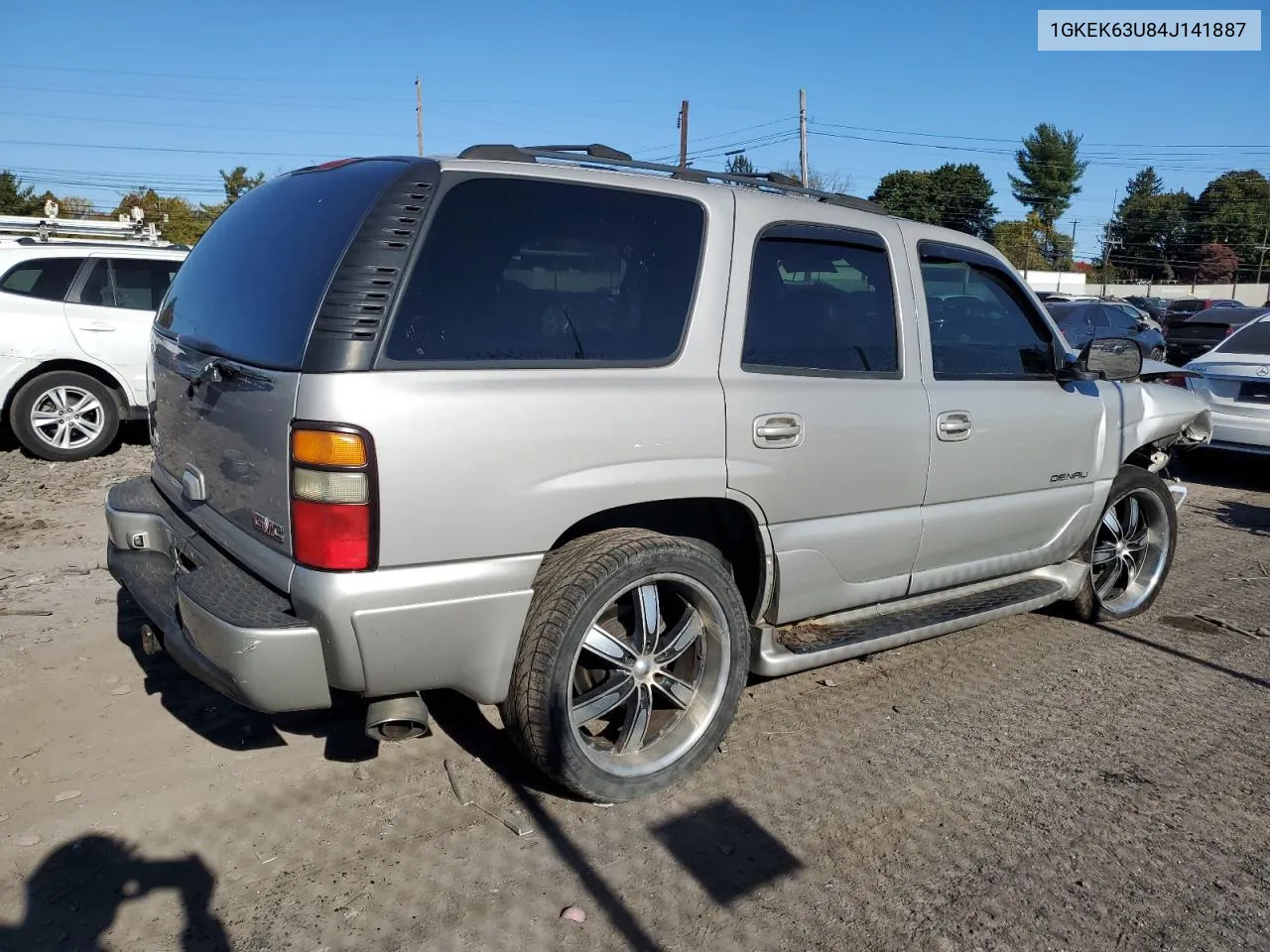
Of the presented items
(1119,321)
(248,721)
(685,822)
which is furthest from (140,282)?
(1119,321)

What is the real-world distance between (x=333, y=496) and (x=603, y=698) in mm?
1147

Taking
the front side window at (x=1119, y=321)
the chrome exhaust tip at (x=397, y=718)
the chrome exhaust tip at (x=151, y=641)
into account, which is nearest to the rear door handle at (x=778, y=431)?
the chrome exhaust tip at (x=397, y=718)

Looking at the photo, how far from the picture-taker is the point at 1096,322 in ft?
57.5

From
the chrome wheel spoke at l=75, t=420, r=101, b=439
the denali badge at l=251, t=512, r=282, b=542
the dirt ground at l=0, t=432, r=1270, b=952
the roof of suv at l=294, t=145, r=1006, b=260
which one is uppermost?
the roof of suv at l=294, t=145, r=1006, b=260

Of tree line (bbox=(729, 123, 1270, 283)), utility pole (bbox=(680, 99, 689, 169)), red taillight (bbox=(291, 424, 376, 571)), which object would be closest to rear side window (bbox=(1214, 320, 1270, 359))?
red taillight (bbox=(291, 424, 376, 571))

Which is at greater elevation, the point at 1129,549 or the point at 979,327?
the point at 979,327

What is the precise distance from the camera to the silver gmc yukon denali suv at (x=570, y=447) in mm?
2596

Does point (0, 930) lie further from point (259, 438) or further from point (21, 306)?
point (21, 306)

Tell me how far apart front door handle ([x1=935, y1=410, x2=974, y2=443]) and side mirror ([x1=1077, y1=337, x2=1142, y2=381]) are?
32.3 inches

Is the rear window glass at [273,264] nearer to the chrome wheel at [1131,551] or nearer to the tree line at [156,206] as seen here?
the chrome wheel at [1131,551]

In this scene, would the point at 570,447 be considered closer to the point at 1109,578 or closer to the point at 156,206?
the point at 1109,578

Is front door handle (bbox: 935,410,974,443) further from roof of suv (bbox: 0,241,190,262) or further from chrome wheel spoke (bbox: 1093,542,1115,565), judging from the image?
Answer: roof of suv (bbox: 0,241,190,262)

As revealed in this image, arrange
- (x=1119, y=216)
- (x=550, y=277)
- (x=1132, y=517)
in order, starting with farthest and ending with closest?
(x=1119, y=216)
(x=1132, y=517)
(x=550, y=277)

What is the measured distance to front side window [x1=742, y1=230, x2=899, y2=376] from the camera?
341 centimetres
